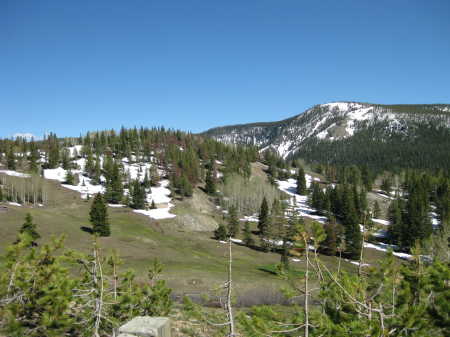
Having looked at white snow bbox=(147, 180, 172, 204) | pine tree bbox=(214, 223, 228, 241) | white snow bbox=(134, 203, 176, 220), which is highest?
white snow bbox=(147, 180, 172, 204)

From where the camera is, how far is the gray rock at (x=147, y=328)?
4.96 meters

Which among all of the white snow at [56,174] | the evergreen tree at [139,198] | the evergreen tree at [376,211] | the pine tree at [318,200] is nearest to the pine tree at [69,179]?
the white snow at [56,174]

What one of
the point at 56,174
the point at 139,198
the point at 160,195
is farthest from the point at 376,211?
the point at 56,174

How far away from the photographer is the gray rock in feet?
16.3

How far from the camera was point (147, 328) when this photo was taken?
16.5ft

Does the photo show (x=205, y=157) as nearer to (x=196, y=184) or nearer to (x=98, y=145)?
(x=196, y=184)

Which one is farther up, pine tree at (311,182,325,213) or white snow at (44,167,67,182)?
white snow at (44,167,67,182)

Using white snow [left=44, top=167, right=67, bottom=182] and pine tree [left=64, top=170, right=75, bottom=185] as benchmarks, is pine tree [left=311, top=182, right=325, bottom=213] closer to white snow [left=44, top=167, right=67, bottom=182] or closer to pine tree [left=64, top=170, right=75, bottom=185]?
pine tree [left=64, top=170, right=75, bottom=185]

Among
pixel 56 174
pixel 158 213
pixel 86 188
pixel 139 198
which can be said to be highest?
pixel 56 174

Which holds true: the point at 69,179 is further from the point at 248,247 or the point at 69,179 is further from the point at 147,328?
the point at 147,328

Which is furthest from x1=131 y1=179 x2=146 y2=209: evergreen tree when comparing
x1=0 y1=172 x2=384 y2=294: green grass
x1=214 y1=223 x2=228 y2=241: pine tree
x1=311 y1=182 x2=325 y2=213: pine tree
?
x1=311 y1=182 x2=325 y2=213: pine tree

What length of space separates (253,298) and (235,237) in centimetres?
4376

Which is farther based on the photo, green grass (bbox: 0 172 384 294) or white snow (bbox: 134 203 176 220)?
white snow (bbox: 134 203 176 220)

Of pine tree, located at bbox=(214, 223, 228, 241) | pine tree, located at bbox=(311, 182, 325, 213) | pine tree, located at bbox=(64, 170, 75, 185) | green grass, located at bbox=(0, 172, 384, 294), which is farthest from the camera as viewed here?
pine tree, located at bbox=(311, 182, 325, 213)
